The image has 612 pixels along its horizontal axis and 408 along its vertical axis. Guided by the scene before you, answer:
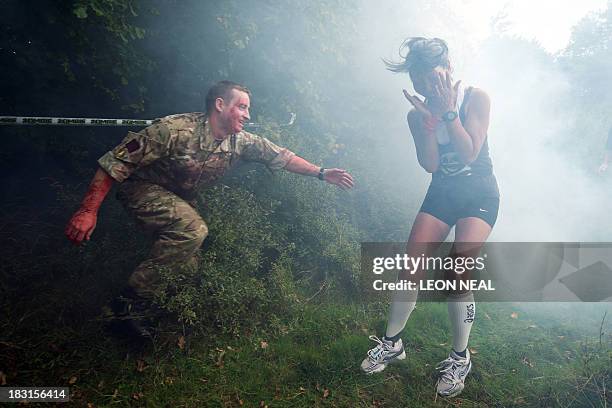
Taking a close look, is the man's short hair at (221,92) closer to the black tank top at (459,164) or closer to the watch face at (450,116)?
the watch face at (450,116)

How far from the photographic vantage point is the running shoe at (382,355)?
10.5 ft

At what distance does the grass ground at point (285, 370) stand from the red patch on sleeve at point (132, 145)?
155 cm

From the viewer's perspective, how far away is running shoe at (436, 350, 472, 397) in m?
3.02

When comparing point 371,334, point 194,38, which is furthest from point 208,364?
point 194,38

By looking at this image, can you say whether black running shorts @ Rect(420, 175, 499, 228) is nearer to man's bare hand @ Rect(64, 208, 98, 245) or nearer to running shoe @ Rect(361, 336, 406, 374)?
running shoe @ Rect(361, 336, 406, 374)

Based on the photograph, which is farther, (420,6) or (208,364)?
(420,6)

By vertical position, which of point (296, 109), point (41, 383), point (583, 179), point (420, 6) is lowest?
point (41, 383)

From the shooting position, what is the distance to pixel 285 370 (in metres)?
3.17

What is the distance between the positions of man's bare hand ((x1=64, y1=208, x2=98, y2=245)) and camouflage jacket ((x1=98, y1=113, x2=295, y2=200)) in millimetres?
331

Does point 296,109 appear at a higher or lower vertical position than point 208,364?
higher

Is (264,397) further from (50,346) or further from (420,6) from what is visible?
(420,6)

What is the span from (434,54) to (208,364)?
9.90 feet

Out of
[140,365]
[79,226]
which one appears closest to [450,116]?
[79,226]

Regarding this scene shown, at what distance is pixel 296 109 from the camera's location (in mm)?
5383
